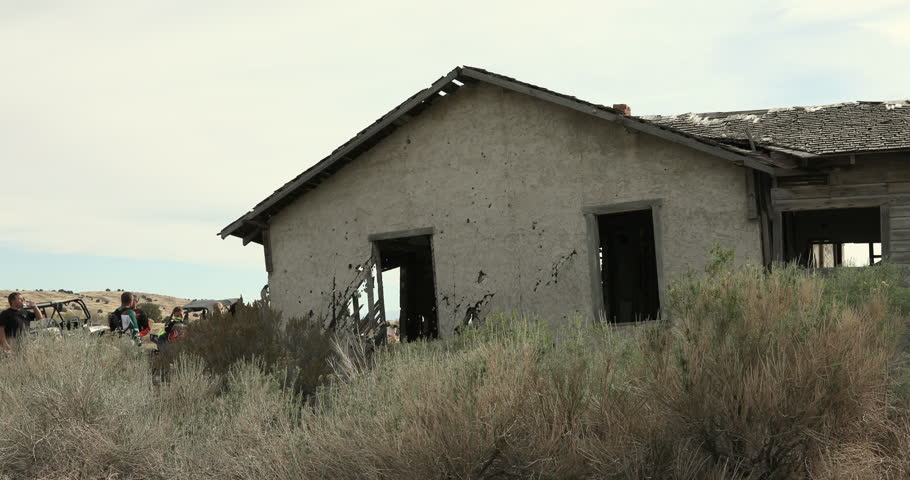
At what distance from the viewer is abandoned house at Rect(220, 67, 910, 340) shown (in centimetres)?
1398

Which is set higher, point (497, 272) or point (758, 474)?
point (497, 272)

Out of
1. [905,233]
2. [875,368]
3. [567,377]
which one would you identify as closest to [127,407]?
[567,377]

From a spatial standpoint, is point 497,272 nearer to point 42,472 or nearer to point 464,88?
point 464,88

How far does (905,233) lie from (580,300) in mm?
4722

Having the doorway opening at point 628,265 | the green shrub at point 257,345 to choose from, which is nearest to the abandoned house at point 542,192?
the green shrub at point 257,345

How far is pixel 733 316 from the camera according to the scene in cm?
855

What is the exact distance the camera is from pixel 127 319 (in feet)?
56.6

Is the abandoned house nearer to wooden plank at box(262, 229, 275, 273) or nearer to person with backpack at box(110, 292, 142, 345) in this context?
wooden plank at box(262, 229, 275, 273)

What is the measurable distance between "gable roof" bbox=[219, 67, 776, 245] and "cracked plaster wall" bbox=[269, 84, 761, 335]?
7.4 inches

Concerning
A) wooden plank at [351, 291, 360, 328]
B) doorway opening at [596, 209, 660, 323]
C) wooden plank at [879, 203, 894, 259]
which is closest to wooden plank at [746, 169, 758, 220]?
wooden plank at [879, 203, 894, 259]

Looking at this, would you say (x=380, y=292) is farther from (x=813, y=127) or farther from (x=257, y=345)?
(x=813, y=127)

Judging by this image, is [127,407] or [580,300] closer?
[127,407]

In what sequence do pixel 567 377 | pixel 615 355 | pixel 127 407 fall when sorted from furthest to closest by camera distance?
pixel 127 407
pixel 615 355
pixel 567 377

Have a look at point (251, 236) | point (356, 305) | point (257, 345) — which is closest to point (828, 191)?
point (356, 305)
